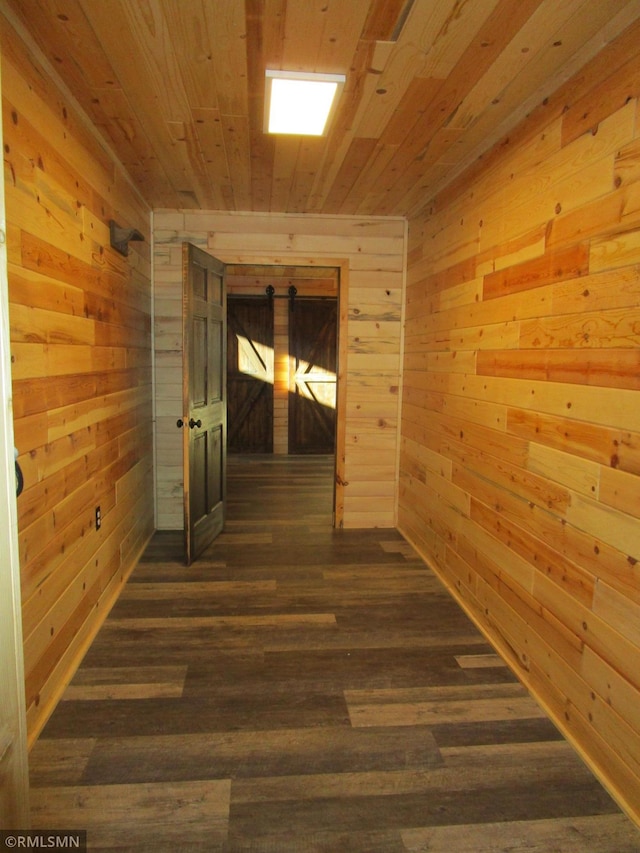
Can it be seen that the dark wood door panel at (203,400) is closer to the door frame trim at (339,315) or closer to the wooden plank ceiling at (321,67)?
the door frame trim at (339,315)

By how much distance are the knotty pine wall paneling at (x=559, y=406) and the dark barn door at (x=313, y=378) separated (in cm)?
437

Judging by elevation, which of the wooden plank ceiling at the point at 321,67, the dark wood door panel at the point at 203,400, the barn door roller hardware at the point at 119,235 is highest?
the wooden plank ceiling at the point at 321,67

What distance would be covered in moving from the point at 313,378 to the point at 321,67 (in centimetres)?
562

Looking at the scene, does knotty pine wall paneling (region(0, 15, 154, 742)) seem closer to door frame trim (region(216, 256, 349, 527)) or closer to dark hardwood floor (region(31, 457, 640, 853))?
dark hardwood floor (region(31, 457, 640, 853))

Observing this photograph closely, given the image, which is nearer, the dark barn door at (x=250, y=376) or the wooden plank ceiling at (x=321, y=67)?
the wooden plank ceiling at (x=321, y=67)

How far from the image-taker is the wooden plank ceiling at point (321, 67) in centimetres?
176

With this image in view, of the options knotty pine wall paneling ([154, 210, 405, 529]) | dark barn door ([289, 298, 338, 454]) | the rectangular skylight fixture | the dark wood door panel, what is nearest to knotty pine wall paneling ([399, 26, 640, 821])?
the rectangular skylight fixture

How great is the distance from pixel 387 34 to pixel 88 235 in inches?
62.2

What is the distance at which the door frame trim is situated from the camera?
4.21 m

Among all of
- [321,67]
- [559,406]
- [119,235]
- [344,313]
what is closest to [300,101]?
[321,67]

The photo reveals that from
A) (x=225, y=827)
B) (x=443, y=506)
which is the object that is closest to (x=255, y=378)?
Result: (x=443, y=506)

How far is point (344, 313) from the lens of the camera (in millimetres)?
4289

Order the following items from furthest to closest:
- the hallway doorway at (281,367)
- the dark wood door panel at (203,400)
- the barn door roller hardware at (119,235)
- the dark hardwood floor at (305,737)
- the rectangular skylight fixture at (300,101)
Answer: the hallway doorway at (281,367)
the dark wood door panel at (203,400)
the barn door roller hardware at (119,235)
the rectangular skylight fixture at (300,101)
the dark hardwood floor at (305,737)

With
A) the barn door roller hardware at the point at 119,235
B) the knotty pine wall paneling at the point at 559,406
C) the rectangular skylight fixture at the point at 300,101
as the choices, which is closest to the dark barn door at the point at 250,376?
the barn door roller hardware at the point at 119,235
